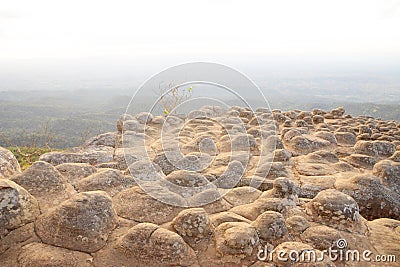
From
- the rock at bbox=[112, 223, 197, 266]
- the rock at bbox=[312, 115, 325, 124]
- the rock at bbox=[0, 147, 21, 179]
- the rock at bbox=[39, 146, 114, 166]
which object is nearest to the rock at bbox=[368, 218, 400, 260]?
the rock at bbox=[112, 223, 197, 266]

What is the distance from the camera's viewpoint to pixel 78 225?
351 cm

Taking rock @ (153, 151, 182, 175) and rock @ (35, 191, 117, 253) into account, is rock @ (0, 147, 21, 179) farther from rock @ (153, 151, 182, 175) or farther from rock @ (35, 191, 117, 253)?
rock @ (153, 151, 182, 175)

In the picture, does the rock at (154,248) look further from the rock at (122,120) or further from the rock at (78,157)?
the rock at (122,120)

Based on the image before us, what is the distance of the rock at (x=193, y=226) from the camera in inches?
145

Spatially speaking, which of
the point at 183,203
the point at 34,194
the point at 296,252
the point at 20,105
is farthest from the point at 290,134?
the point at 20,105

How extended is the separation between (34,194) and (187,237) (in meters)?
2.24

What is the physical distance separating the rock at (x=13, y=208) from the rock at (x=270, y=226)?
8.99 ft

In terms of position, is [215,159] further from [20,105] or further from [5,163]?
[20,105]

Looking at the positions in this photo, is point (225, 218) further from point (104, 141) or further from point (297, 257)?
point (104, 141)

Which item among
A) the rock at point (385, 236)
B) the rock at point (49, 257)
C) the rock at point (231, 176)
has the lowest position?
the rock at point (385, 236)

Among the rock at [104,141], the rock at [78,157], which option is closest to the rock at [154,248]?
the rock at [78,157]

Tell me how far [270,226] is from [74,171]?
3.42 m

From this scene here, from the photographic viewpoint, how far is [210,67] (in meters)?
5.32

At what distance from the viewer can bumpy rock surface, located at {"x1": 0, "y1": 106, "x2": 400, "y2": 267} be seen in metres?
3.44
